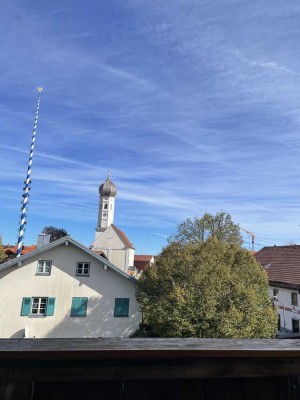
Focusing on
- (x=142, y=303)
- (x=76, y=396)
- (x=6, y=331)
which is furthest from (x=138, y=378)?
(x=6, y=331)

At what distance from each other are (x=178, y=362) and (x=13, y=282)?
21.2 m

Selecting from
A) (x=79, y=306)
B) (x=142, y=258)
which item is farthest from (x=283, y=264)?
(x=142, y=258)

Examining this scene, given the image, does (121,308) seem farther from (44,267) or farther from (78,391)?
(78,391)

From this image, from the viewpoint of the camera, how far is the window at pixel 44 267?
2058cm

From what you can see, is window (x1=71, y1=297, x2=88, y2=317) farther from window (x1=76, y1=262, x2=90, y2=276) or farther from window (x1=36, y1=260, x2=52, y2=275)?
window (x1=36, y1=260, x2=52, y2=275)

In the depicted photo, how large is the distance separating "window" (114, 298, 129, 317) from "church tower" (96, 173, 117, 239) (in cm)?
4804

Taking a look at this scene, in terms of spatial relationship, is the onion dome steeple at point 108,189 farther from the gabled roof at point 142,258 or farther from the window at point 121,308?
the window at point 121,308

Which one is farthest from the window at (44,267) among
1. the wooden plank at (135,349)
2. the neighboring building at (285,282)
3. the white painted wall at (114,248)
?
the white painted wall at (114,248)

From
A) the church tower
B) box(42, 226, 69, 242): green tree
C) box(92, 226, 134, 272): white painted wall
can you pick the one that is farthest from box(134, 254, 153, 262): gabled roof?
box(42, 226, 69, 242): green tree

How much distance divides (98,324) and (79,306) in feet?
5.51

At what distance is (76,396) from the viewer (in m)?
1.52

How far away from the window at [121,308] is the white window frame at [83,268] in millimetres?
2728

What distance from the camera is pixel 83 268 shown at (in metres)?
21.0

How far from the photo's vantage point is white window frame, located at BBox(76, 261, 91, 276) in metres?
20.8
